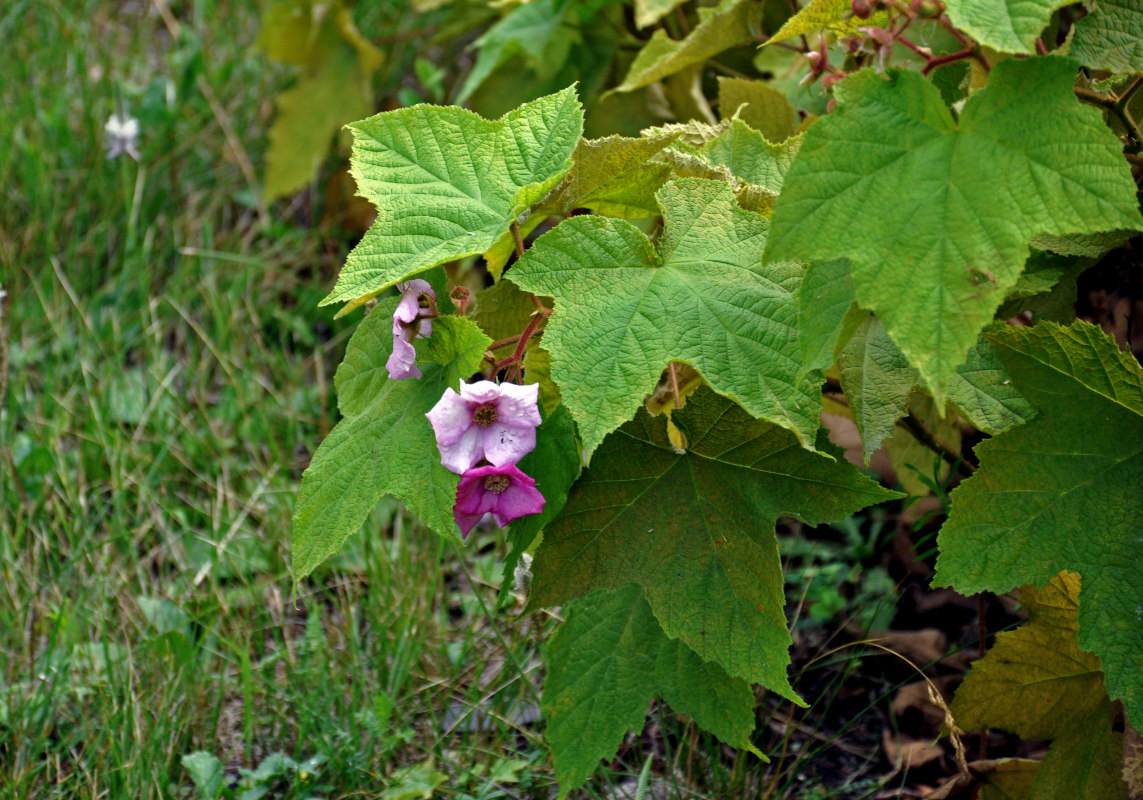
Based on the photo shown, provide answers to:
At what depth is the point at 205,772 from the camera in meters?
1.73

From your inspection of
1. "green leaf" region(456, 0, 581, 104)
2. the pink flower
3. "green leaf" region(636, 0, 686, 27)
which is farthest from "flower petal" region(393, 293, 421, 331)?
"green leaf" region(456, 0, 581, 104)

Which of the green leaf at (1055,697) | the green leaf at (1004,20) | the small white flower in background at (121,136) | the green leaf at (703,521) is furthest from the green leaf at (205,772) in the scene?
the small white flower in background at (121,136)

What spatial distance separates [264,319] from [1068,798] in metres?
2.39

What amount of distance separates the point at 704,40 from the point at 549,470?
1.07m

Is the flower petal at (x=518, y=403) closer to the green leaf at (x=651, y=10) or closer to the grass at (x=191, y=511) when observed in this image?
the grass at (x=191, y=511)

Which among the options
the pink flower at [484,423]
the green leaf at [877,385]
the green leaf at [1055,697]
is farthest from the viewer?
the green leaf at [1055,697]

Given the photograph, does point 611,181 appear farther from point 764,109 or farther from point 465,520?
point 764,109

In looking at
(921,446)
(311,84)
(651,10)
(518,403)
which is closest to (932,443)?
(921,446)

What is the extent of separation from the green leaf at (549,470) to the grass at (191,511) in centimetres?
65

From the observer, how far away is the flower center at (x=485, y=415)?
1.14 meters

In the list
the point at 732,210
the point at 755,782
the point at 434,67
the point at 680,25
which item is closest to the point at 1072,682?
the point at 755,782

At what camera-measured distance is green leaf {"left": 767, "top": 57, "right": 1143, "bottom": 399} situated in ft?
3.07

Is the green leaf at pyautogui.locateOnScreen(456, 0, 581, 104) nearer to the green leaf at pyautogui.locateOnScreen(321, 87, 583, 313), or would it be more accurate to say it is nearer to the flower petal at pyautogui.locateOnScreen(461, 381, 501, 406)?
the green leaf at pyautogui.locateOnScreen(321, 87, 583, 313)

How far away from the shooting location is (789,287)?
1.17 metres
